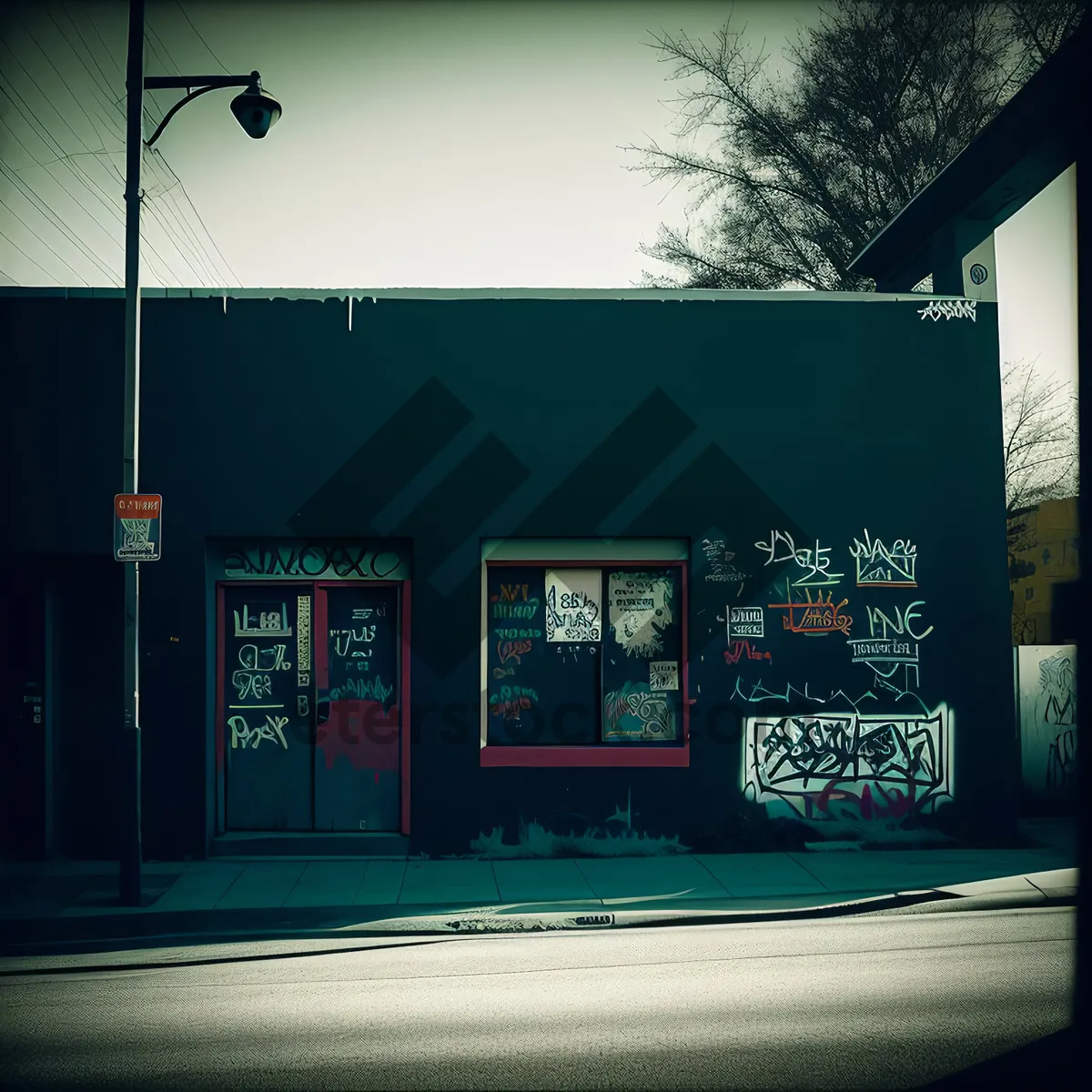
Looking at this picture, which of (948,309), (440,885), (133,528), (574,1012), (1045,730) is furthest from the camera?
(1045,730)

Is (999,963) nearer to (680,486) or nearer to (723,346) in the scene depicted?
(680,486)

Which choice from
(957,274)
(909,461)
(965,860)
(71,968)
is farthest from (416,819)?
(957,274)

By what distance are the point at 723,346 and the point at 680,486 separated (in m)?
1.64

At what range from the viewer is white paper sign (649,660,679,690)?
1169 cm

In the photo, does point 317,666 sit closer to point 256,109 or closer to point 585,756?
point 585,756

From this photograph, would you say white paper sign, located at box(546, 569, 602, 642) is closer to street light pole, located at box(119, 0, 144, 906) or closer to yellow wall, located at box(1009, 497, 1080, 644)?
street light pole, located at box(119, 0, 144, 906)

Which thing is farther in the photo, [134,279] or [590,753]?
[590,753]

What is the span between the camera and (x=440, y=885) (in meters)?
10.1

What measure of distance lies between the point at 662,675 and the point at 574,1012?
18.4ft

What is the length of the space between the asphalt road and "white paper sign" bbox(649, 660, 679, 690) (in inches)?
133

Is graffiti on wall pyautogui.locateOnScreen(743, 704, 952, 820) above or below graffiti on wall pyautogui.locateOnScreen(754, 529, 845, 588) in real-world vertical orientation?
below

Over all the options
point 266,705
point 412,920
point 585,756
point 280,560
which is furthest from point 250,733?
point 585,756

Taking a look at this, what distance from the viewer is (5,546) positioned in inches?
444

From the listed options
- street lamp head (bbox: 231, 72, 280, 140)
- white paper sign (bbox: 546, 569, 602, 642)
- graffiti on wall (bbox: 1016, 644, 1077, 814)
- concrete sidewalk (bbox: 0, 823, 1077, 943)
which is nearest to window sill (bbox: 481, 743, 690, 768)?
concrete sidewalk (bbox: 0, 823, 1077, 943)
